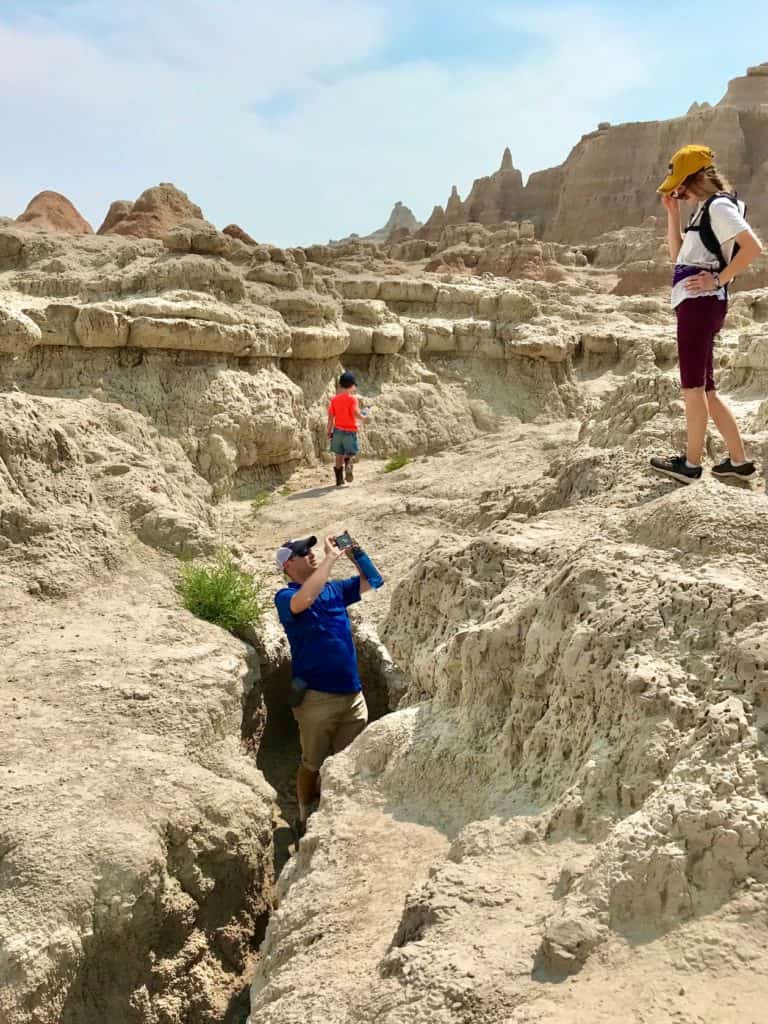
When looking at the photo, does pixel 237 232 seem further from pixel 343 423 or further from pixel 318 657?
pixel 318 657

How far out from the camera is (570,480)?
497 centimetres

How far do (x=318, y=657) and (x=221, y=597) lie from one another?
1.23m

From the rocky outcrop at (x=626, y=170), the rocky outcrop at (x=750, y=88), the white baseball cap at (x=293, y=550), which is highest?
the rocky outcrop at (x=750, y=88)

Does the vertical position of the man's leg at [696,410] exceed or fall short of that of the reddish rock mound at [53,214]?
it falls short

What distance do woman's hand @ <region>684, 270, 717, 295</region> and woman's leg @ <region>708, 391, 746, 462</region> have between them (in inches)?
18.5

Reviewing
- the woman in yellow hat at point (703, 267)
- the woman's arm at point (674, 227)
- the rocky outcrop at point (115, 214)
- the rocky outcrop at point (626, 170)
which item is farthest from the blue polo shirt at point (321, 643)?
the rocky outcrop at point (626, 170)

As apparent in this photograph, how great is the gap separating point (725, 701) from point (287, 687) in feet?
12.4

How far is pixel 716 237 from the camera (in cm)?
361

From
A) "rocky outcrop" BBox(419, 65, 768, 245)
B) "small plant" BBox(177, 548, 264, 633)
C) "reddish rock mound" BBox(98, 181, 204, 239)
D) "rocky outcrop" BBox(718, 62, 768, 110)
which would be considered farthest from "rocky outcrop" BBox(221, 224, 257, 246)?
"rocky outcrop" BBox(718, 62, 768, 110)

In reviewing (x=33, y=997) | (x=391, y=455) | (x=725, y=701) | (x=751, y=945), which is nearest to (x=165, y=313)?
(x=391, y=455)

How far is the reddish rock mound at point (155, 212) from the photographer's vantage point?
58.3 feet

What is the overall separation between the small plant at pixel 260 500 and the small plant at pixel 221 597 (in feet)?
11.5

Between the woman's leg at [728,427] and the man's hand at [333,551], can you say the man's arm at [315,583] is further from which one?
the woman's leg at [728,427]

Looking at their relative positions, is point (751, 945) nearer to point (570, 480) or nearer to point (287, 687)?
point (570, 480)
